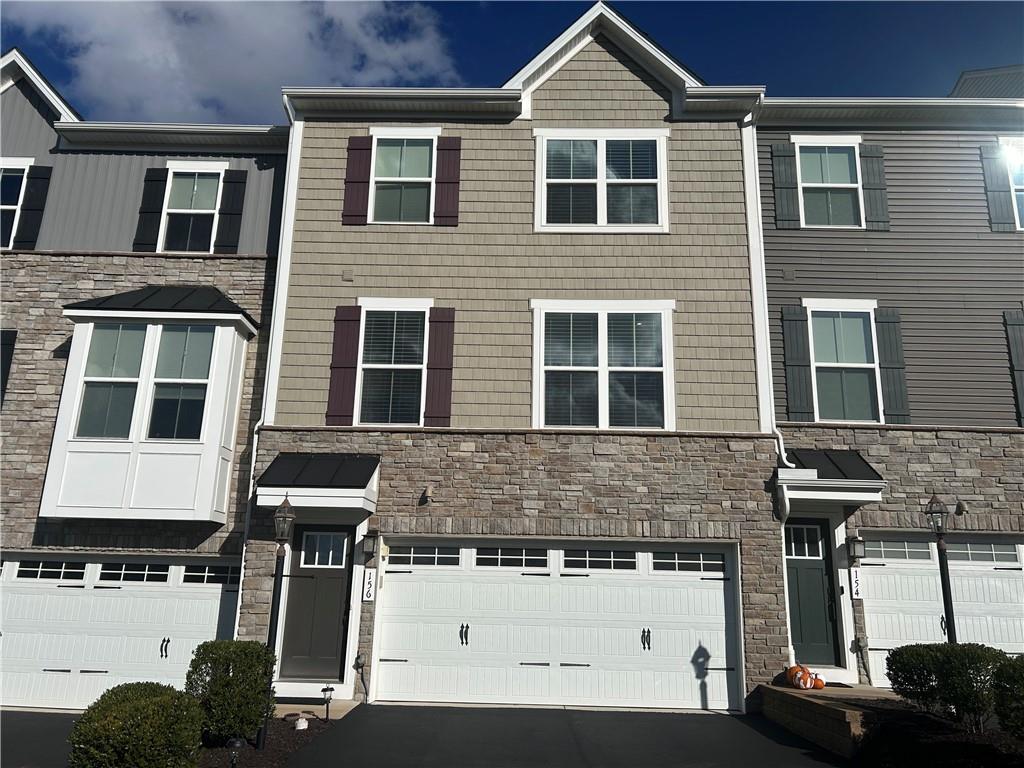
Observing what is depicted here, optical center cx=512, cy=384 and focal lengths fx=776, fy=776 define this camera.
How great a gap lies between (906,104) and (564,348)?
23.5ft

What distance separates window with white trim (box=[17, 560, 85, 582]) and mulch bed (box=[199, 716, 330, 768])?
434 cm

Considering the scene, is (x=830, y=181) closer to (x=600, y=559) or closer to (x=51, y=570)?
(x=600, y=559)

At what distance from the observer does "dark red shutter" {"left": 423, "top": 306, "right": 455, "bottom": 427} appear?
11.3 m

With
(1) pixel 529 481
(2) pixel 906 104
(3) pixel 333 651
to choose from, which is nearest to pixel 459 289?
(1) pixel 529 481

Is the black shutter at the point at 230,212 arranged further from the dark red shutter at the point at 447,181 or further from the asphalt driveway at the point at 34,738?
the asphalt driveway at the point at 34,738

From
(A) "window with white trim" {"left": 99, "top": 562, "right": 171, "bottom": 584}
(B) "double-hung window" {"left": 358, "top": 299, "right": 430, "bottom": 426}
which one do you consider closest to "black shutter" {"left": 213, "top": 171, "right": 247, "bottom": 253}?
(B) "double-hung window" {"left": 358, "top": 299, "right": 430, "bottom": 426}

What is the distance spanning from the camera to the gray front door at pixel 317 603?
1055 centimetres

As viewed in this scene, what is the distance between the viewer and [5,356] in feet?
40.1

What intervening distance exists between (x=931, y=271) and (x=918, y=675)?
271 inches

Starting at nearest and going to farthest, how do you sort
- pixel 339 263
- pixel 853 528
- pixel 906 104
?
pixel 853 528 < pixel 339 263 < pixel 906 104

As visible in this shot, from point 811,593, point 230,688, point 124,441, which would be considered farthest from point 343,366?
point 811,593

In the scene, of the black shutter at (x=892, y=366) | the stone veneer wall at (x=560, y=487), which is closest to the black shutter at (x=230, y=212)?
the stone veneer wall at (x=560, y=487)

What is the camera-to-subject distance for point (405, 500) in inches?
434

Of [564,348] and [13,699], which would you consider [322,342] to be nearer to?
[564,348]
